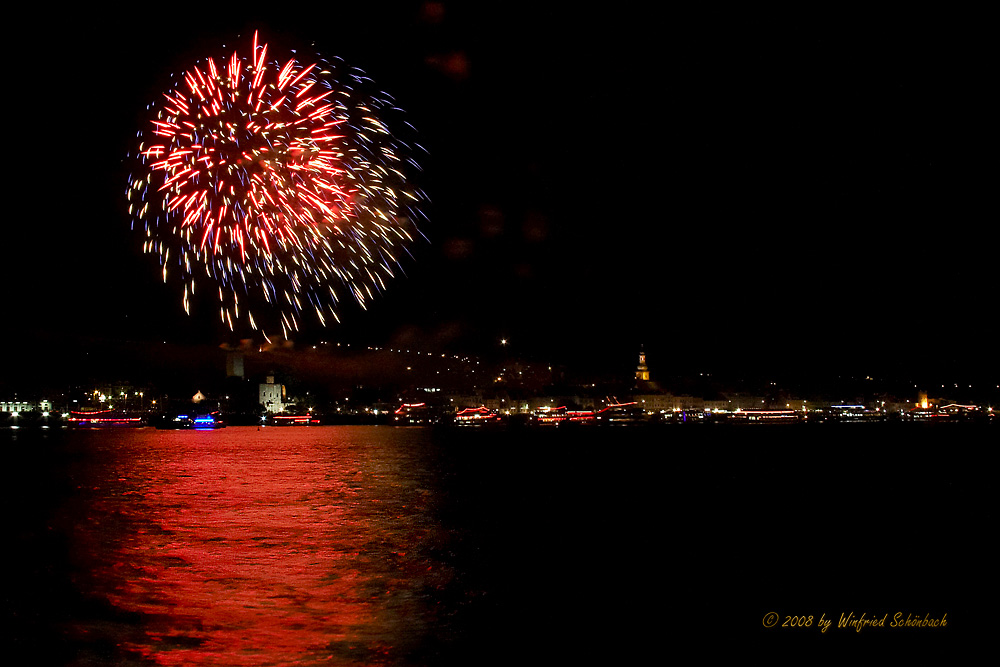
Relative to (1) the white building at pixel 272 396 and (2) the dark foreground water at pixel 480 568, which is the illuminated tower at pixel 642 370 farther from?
(2) the dark foreground water at pixel 480 568

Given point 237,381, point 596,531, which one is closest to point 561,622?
point 596,531

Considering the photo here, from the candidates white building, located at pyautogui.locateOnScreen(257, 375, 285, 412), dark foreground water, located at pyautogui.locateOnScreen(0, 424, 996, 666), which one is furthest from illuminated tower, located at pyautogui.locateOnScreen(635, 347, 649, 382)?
dark foreground water, located at pyautogui.locateOnScreen(0, 424, 996, 666)

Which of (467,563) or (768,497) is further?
(768,497)

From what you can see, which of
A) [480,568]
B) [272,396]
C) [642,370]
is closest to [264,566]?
[480,568]

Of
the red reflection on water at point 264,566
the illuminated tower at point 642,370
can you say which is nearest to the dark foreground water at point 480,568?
the red reflection on water at point 264,566

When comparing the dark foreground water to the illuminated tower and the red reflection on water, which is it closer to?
the red reflection on water

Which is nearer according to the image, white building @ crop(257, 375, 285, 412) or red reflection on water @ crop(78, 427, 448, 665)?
red reflection on water @ crop(78, 427, 448, 665)

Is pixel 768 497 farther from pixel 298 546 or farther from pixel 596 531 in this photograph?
pixel 298 546
